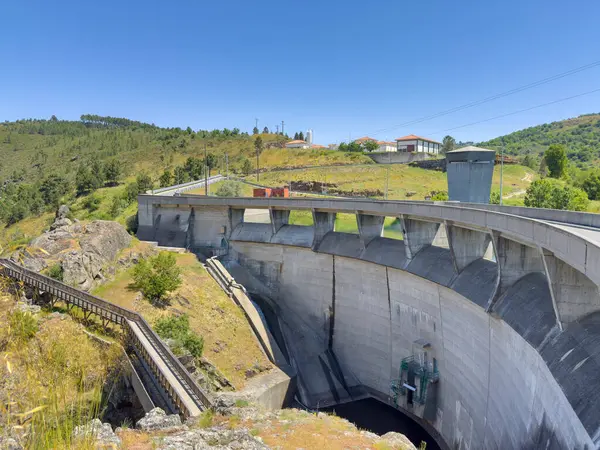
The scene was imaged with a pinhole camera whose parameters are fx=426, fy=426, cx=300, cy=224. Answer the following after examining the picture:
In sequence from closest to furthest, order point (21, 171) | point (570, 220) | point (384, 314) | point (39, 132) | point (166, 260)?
point (570, 220) < point (384, 314) < point (166, 260) < point (21, 171) < point (39, 132)

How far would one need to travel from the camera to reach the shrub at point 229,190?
181 ft

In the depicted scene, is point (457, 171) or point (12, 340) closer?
point (12, 340)

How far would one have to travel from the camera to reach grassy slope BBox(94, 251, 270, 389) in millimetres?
26844

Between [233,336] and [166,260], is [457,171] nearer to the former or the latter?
[233,336]

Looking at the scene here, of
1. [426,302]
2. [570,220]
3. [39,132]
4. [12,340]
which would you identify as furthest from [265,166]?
[39,132]

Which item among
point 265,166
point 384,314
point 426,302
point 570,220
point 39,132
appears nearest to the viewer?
point 570,220

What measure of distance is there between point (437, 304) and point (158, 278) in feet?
60.6

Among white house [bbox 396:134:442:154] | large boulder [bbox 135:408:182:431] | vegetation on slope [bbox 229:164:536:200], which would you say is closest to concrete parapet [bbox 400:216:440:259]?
large boulder [bbox 135:408:182:431]

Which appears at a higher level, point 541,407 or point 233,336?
point 541,407

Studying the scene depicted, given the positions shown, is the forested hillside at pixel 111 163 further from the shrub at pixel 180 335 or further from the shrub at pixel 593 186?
the shrub at pixel 593 186

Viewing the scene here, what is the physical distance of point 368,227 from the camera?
97.4 feet

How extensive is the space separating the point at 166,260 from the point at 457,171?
2219 centimetres

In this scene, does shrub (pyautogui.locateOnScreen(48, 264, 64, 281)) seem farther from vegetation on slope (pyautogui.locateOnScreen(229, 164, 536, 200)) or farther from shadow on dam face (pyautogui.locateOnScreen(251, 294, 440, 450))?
vegetation on slope (pyautogui.locateOnScreen(229, 164, 536, 200))

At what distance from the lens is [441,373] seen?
75.1ft
